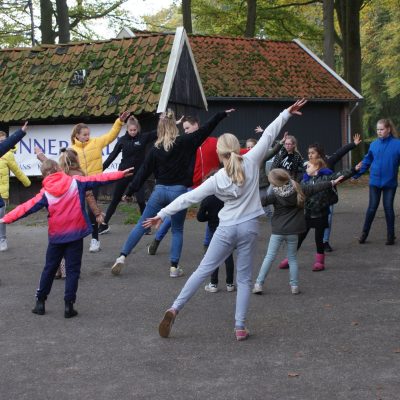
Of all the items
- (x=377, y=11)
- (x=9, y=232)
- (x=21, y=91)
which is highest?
(x=377, y=11)

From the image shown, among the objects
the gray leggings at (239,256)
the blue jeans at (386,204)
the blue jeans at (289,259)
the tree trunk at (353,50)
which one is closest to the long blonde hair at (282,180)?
the blue jeans at (289,259)

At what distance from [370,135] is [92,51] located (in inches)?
1382

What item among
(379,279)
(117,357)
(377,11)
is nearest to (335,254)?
(379,279)

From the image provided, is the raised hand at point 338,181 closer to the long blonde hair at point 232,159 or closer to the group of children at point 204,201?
the group of children at point 204,201

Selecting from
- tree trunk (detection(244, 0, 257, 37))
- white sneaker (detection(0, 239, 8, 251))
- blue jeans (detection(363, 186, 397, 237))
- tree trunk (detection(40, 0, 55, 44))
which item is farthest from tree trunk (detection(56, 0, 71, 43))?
blue jeans (detection(363, 186, 397, 237))

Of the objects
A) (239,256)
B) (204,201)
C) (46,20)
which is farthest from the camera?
(46,20)

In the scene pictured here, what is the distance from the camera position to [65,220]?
773cm

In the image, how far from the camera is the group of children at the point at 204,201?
6703 mm

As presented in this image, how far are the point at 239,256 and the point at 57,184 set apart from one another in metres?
2.10

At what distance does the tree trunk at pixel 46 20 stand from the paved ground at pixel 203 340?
22359 millimetres

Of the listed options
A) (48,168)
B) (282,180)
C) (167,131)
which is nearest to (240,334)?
(282,180)

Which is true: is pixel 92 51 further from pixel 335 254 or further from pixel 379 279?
pixel 379 279

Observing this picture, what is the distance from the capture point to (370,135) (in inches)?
2013

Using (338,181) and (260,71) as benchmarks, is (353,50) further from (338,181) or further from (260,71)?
(338,181)
